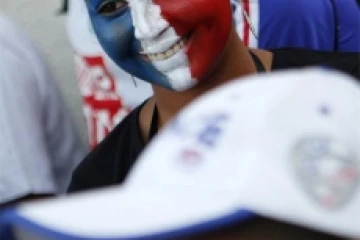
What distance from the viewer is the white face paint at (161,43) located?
3.34 feet

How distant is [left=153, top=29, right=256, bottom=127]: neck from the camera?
1.05 m

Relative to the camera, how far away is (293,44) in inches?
49.4

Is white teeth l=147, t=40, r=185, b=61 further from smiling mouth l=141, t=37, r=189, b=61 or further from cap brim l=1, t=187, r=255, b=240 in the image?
cap brim l=1, t=187, r=255, b=240

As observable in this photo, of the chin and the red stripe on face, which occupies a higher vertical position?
the red stripe on face

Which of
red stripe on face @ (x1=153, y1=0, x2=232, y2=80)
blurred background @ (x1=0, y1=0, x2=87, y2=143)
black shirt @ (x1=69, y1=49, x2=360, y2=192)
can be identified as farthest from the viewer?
blurred background @ (x1=0, y1=0, x2=87, y2=143)

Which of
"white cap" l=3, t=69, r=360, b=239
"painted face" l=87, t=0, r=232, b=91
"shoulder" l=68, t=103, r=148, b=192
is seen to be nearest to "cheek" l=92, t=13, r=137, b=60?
"painted face" l=87, t=0, r=232, b=91

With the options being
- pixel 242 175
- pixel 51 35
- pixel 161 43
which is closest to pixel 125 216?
pixel 242 175

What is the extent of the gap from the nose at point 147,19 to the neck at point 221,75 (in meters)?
0.09

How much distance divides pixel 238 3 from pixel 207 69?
0.86ft

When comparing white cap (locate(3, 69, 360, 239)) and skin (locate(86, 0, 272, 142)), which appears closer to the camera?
white cap (locate(3, 69, 360, 239))

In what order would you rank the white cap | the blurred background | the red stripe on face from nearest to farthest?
1. the white cap
2. the red stripe on face
3. the blurred background

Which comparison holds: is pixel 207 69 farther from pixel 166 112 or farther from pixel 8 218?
pixel 8 218

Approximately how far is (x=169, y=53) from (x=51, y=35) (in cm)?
80

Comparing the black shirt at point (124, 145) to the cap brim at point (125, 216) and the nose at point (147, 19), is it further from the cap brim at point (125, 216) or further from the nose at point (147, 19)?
the cap brim at point (125, 216)
